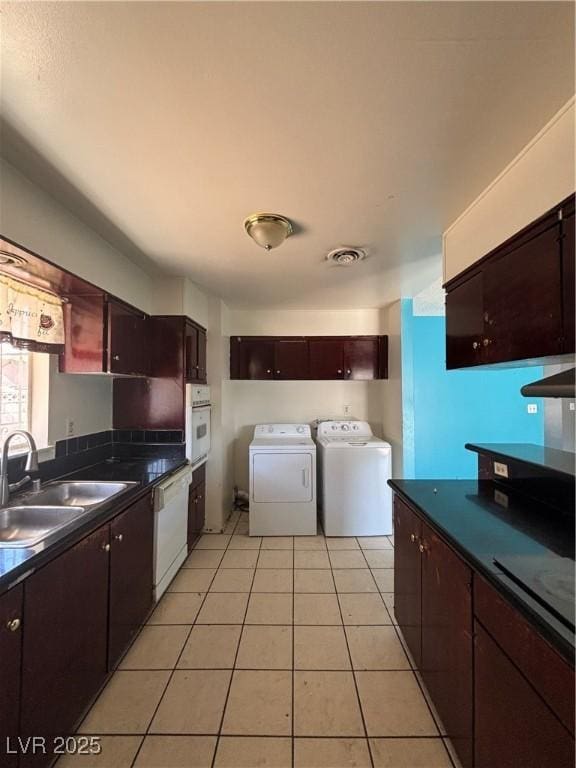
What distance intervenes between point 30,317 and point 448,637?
2538mm

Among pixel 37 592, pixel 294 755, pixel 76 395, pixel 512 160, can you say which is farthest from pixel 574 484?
pixel 76 395

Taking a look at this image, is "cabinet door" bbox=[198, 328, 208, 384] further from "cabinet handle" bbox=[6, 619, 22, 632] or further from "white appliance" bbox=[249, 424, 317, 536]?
"cabinet handle" bbox=[6, 619, 22, 632]

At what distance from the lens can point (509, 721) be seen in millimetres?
847

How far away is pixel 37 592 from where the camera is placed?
105 cm

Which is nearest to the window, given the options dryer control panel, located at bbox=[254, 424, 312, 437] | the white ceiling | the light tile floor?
the white ceiling

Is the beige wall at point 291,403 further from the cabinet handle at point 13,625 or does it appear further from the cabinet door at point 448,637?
the cabinet handle at point 13,625

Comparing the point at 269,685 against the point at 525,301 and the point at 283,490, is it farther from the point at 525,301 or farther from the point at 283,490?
the point at 525,301

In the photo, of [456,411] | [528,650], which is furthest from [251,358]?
[528,650]

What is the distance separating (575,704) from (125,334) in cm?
259

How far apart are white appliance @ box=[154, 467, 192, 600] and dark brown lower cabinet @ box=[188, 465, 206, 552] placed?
0.14m

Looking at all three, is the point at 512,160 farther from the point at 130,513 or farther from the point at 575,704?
the point at 130,513

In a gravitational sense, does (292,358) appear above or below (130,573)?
above

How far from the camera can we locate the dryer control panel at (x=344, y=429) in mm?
3520

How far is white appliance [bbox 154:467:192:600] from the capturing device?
1.99 metres
